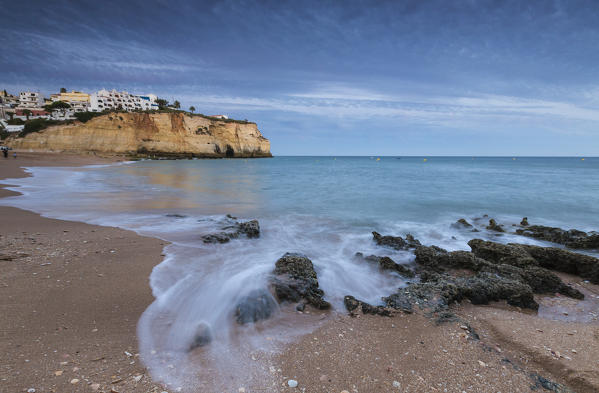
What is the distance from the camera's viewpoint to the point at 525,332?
128 inches

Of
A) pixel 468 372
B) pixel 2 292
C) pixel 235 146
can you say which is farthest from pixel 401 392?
pixel 235 146

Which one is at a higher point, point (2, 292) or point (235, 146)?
point (235, 146)

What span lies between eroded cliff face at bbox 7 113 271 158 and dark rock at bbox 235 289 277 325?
5678 cm

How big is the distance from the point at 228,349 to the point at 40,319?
204cm

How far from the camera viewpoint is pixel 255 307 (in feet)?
11.5

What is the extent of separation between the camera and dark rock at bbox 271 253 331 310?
149 inches

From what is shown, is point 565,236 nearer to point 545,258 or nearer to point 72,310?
point 545,258

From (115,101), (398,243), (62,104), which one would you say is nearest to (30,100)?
(62,104)

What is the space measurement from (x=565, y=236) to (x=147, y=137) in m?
61.4

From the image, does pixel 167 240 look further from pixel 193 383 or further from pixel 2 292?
pixel 193 383

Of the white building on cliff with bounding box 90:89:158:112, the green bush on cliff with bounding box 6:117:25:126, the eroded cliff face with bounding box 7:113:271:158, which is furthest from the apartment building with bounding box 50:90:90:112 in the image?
the eroded cliff face with bounding box 7:113:271:158

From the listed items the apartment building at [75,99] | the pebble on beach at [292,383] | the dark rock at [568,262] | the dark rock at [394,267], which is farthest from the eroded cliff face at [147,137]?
the dark rock at [568,262]

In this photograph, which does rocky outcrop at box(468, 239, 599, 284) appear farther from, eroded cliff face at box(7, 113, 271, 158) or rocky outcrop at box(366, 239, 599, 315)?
eroded cliff face at box(7, 113, 271, 158)

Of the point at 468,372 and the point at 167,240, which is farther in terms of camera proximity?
the point at 167,240
